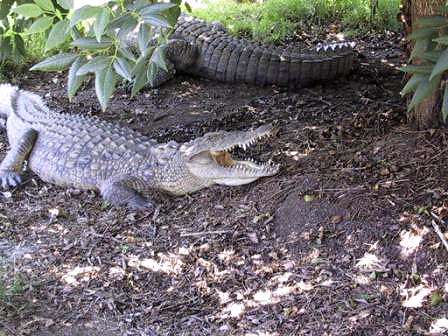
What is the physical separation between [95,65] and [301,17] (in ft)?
19.2

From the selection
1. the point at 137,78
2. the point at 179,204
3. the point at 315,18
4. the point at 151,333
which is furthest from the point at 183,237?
the point at 315,18

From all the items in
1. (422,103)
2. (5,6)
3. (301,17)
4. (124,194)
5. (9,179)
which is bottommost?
(9,179)

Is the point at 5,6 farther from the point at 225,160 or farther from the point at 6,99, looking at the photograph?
the point at 6,99

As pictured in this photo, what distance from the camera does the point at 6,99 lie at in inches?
240

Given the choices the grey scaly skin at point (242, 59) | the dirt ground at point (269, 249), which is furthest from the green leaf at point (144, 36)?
the grey scaly skin at point (242, 59)

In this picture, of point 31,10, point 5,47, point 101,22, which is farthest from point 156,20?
point 5,47

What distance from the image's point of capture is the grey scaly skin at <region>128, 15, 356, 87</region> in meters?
5.90

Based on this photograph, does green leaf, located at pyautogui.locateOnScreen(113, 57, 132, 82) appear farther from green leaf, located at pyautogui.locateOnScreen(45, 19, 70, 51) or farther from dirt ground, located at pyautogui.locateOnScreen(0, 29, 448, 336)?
dirt ground, located at pyautogui.locateOnScreen(0, 29, 448, 336)

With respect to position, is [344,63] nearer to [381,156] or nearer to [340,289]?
[381,156]

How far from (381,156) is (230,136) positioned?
1.01 meters

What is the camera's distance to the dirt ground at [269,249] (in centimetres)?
303

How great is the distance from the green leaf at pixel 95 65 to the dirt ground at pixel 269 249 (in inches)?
56.6

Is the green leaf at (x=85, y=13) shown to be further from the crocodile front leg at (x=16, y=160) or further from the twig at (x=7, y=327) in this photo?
the crocodile front leg at (x=16, y=160)

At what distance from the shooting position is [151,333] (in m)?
3.08
